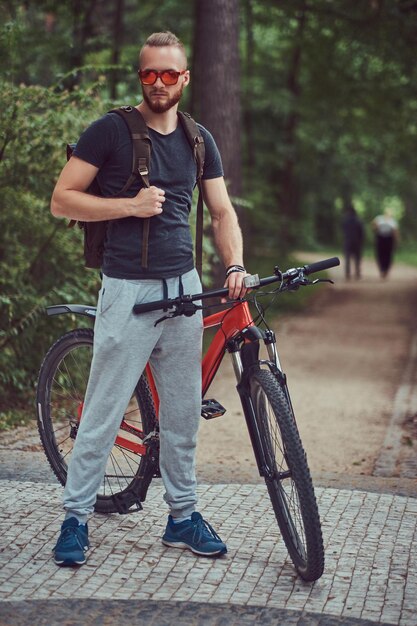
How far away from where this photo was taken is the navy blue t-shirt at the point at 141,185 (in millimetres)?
4184

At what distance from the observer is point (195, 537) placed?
14.8 ft

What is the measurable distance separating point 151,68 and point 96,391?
128cm

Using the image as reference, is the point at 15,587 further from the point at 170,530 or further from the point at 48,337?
the point at 48,337

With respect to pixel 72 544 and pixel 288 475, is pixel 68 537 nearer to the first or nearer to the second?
A: pixel 72 544

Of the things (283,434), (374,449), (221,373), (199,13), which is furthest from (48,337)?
(199,13)

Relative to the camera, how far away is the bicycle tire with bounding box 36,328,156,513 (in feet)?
16.1

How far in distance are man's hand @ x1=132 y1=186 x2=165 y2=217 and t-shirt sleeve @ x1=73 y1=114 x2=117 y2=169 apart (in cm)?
20

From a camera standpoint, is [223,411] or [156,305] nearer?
[156,305]

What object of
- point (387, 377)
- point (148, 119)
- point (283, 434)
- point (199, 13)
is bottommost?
point (387, 377)

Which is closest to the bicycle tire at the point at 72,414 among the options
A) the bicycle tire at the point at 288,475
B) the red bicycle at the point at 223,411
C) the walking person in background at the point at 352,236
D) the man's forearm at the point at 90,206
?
the red bicycle at the point at 223,411

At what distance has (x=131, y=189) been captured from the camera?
427 centimetres

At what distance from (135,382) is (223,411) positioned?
17.8 inches

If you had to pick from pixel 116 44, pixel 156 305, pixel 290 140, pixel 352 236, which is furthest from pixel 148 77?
pixel 290 140

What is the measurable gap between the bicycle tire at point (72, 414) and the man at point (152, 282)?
14.5 inches
